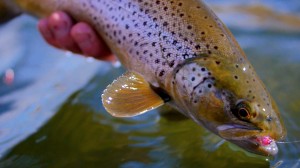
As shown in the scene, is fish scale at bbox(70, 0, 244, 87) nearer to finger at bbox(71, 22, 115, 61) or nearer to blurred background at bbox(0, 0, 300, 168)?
finger at bbox(71, 22, 115, 61)

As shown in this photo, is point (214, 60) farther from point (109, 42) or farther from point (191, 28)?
point (109, 42)

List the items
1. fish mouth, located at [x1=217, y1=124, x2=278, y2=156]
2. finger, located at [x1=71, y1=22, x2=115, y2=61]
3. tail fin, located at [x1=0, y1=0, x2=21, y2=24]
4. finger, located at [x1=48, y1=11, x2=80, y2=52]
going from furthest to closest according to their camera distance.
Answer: tail fin, located at [x1=0, y1=0, x2=21, y2=24] → finger, located at [x1=48, y1=11, x2=80, y2=52] → finger, located at [x1=71, y1=22, x2=115, y2=61] → fish mouth, located at [x1=217, y1=124, x2=278, y2=156]

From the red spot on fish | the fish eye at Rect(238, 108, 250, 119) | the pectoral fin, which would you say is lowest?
the pectoral fin

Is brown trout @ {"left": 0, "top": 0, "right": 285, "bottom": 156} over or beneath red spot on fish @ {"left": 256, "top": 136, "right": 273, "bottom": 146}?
over

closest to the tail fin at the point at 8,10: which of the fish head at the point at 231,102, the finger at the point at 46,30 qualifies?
the finger at the point at 46,30

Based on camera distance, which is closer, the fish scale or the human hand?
the fish scale

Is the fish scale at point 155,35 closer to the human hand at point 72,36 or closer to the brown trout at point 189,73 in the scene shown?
the brown trout at point 189,73

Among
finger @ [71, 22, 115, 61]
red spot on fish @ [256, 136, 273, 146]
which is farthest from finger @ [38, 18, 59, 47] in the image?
red spot on fish @ [256, 136, 273, 146]

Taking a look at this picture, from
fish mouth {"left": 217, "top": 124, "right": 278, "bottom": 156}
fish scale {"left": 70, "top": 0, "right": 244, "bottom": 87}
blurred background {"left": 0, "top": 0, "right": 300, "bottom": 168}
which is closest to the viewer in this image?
fish mouth {"left": 217, "top": 124, "right": 278, "bottom": 156}
